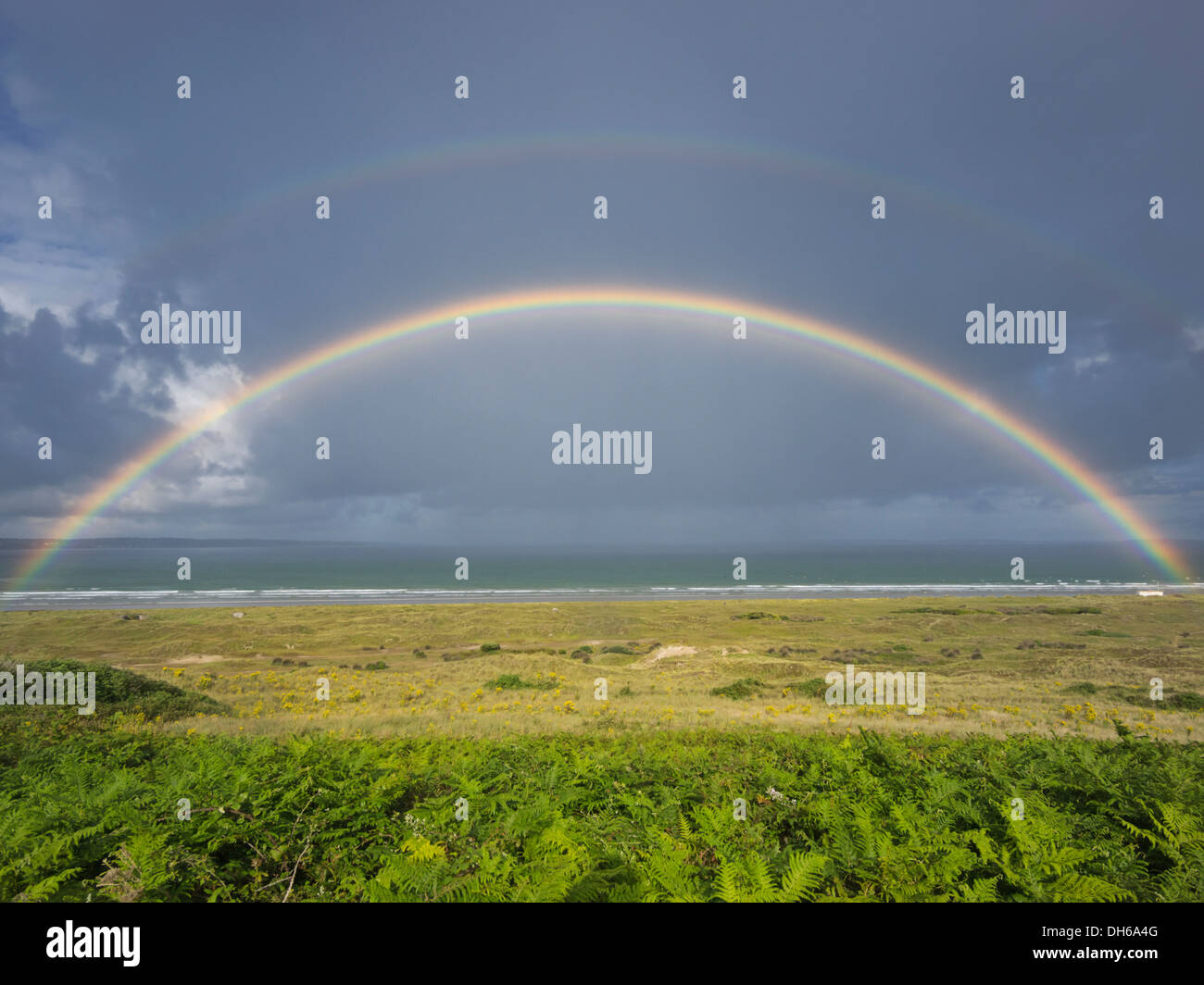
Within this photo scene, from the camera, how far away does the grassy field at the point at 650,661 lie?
15867 mm

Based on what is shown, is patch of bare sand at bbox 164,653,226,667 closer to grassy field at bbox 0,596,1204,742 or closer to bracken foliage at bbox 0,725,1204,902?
grassy field at bbox 0,596,1204,742

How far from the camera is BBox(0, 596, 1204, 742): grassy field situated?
15867mm

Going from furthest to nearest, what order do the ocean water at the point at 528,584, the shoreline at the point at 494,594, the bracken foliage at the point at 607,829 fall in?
1. the ocean water at the point at 528,584
2. the shoreline at the point at 494,594
3. the bracken foliage at the point at 607,829

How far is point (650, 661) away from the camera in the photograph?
37.2m

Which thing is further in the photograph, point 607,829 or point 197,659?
point 197,659
